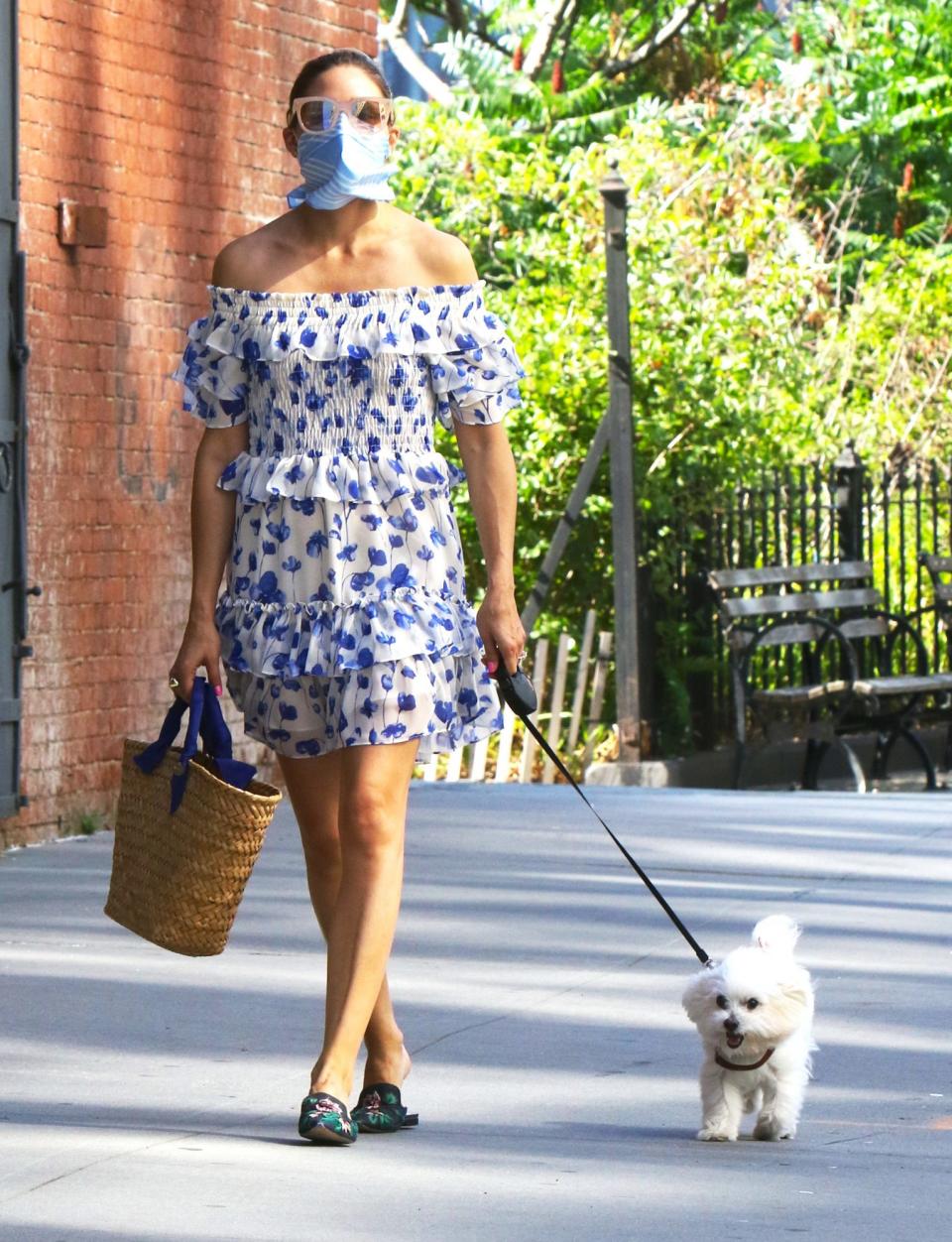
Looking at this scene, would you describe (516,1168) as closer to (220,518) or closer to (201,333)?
(220,518)

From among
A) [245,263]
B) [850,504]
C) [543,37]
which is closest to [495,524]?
[245,263]

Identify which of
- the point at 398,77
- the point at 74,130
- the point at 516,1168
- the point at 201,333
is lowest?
the point at 516,1168

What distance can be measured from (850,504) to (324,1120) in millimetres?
10398

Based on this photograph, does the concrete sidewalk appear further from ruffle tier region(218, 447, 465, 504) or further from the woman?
ruffle tier region(218, 447, 465, 504)

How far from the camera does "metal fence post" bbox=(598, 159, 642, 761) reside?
13.3m

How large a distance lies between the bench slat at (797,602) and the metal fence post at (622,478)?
0.60 m

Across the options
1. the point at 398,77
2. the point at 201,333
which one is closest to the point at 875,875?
the point at 201,333

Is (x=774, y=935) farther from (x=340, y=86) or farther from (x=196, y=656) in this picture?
(x=340, y=86)

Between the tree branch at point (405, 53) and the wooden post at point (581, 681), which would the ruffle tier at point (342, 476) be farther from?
the tree branch at point (405, 53)

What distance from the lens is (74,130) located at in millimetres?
9352

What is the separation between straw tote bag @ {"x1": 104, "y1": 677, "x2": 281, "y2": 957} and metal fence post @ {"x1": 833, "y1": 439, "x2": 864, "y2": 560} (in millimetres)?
10048

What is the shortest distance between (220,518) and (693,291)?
12.6m

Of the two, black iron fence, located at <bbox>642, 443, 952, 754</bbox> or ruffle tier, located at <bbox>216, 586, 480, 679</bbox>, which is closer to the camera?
ruffle tier, located at <bbox>216, 586, 480, 679</bbox>

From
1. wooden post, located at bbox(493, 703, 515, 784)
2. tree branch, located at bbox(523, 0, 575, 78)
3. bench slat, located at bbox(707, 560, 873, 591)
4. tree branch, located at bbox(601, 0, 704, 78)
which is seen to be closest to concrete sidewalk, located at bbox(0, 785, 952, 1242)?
bench slat, located at bbox(707, 560, 873, 591)
